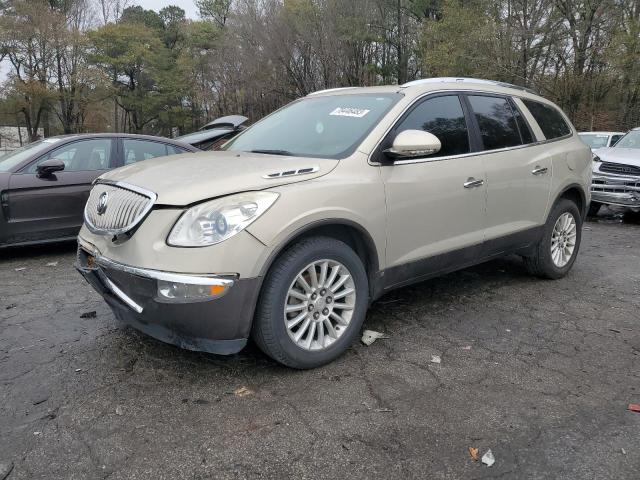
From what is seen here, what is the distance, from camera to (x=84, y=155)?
6234mm

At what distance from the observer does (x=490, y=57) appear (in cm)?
2198

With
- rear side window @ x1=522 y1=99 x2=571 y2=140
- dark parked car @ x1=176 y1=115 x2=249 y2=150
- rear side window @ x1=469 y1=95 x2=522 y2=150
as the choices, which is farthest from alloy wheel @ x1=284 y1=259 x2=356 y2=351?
dark parked car @ x1=176 y1=115 x2=249 y2=150

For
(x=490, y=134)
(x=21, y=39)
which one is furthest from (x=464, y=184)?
(x=21, y=39)

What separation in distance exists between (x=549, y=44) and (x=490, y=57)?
7.69 feet

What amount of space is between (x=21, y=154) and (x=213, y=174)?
14.3 ft

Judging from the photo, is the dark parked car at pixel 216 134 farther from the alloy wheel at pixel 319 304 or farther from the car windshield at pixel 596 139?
the car windshield at pixel 596 139

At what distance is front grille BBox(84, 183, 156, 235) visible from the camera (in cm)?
286

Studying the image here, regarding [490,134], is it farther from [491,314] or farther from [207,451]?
[207,451]

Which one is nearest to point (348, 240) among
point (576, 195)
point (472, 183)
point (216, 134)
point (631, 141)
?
point (472, 183)

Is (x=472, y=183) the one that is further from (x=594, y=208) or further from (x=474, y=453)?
(x=594, y=208)

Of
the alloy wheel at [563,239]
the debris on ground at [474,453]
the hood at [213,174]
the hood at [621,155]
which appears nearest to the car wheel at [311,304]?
the hood at [213,174]

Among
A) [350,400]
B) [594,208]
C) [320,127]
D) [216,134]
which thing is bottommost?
[594,208]

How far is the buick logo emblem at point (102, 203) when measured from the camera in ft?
10.3

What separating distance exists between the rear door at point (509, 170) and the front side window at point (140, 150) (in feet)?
13.7
